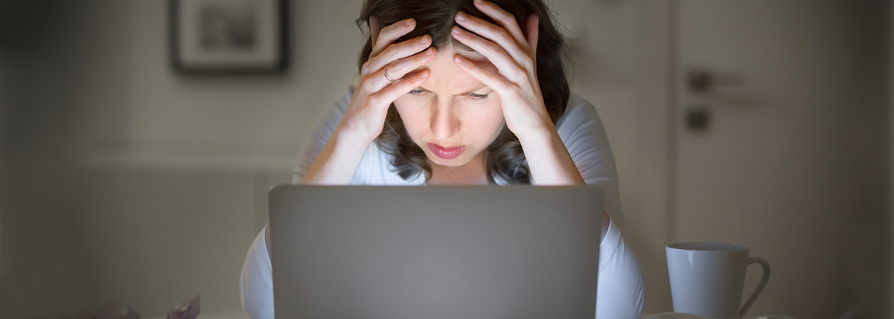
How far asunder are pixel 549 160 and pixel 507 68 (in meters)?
0.18

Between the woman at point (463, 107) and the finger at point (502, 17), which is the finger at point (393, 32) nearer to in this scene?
the woman at point (463, 107)

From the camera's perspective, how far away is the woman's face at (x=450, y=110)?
97 cm

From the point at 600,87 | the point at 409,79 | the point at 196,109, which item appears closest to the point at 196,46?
the point at 196,109

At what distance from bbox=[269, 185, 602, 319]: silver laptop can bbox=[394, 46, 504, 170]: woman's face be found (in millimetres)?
496

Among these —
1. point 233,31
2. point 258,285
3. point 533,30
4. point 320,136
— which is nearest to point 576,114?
point 533,30

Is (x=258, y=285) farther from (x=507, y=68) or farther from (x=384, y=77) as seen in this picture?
(x=507, y=68)

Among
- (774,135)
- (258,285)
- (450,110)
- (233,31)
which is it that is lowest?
(258,285)

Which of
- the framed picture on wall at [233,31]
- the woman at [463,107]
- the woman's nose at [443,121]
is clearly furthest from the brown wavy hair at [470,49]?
the framed picture on wall at [233,31]

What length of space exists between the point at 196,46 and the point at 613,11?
4.73 feet

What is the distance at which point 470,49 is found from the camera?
98 centimetres

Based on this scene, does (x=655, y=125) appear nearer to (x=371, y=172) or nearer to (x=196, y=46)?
(x=371, y=172)

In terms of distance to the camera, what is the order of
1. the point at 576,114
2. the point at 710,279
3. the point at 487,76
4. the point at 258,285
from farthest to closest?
the point at 576,114, the point at 487,76, the point at 258,285, the point at 710,279

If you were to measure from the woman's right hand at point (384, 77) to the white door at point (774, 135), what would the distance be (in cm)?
132

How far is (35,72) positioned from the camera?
76.9 inches
